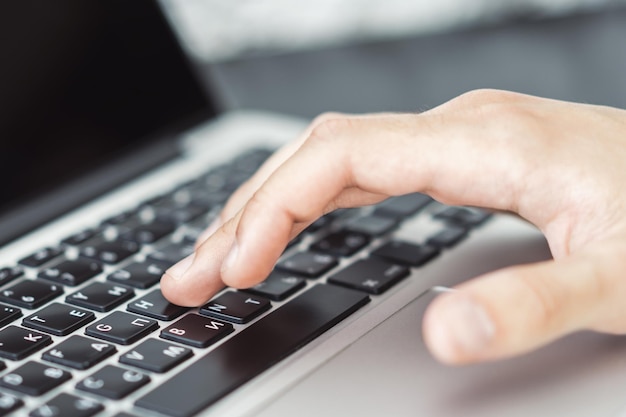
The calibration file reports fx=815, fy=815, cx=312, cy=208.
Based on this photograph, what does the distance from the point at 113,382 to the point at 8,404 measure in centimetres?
5

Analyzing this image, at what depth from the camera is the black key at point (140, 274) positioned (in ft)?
1.77

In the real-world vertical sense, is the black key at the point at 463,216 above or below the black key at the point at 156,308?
below

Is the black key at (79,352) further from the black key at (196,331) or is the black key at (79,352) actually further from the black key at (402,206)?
the black key at (402,206)

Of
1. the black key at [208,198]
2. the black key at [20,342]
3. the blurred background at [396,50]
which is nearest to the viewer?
the black key at [20,342]

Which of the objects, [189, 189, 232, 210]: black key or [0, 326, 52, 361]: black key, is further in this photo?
[189, 189, 232, 210]: black key

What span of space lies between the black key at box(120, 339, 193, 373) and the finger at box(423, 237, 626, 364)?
146 mm

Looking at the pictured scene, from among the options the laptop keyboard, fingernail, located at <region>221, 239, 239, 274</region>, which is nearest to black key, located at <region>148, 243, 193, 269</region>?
the laptop keyboard

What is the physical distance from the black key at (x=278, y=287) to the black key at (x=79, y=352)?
107mm

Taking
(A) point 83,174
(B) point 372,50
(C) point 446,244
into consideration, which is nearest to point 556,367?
(C) point 446,244

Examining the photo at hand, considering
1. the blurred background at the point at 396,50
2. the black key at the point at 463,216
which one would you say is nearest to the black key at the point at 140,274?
the black key at the point at 463,216

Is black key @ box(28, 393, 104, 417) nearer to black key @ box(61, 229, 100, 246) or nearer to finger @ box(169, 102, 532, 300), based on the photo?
finger @ box(169, 102, 532, 300)

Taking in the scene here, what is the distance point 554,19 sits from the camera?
85cm

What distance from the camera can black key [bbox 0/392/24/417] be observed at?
0.40 m

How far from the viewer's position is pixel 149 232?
24.6 inches
